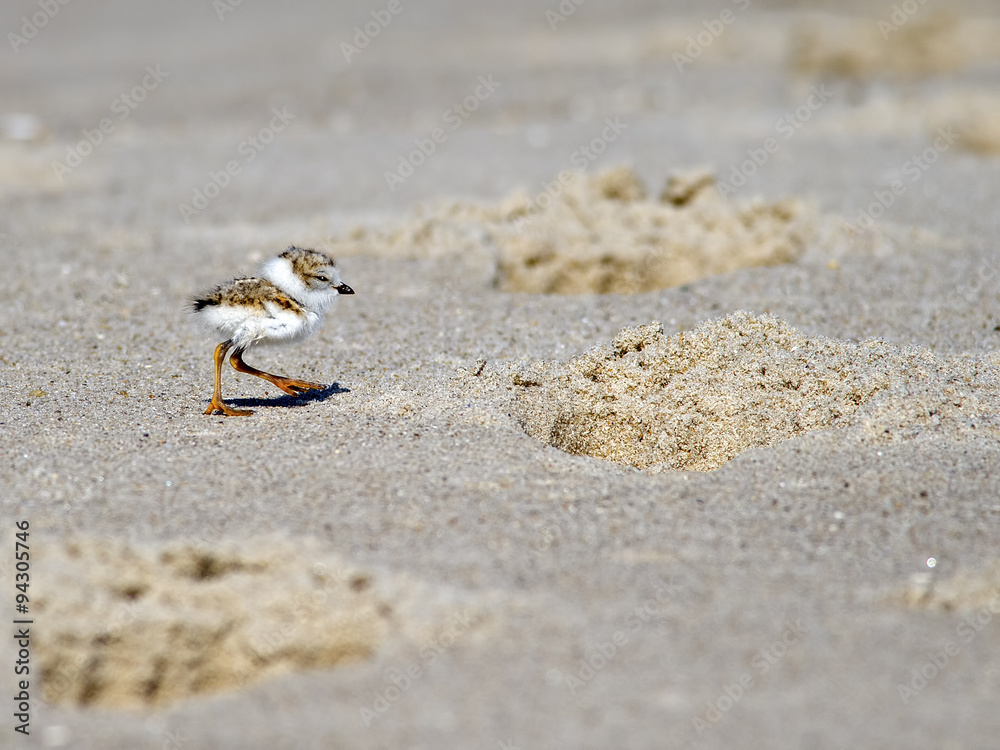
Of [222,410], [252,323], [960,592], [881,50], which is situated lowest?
[881,50]

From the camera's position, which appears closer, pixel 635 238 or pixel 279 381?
pixel 279 381

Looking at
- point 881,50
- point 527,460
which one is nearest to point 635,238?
point 527,460

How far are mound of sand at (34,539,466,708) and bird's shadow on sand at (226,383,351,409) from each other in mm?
1620

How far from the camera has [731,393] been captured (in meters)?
4.78

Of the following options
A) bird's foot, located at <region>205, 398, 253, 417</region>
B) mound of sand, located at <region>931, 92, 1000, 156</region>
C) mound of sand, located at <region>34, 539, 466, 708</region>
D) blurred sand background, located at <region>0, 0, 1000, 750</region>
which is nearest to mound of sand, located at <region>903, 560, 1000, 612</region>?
blurred sand background, located at <region>0, 0, 1000, 750</region>

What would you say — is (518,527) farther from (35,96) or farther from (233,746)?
(35,96)

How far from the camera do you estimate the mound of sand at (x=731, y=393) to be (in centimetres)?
457

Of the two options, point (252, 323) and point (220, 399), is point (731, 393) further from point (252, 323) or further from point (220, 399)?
point (220, 399)

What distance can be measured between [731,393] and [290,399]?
213cm

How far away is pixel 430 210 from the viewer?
25.7ft

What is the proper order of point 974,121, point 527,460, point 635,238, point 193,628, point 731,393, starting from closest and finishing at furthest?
point 193,628
point 527,460
point 731,393
point 635,238
point 974,121

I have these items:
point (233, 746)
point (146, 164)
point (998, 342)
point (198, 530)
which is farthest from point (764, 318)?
point (146, 164)

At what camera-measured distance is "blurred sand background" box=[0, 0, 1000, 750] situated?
9.58ft

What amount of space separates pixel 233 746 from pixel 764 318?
3477 mm
